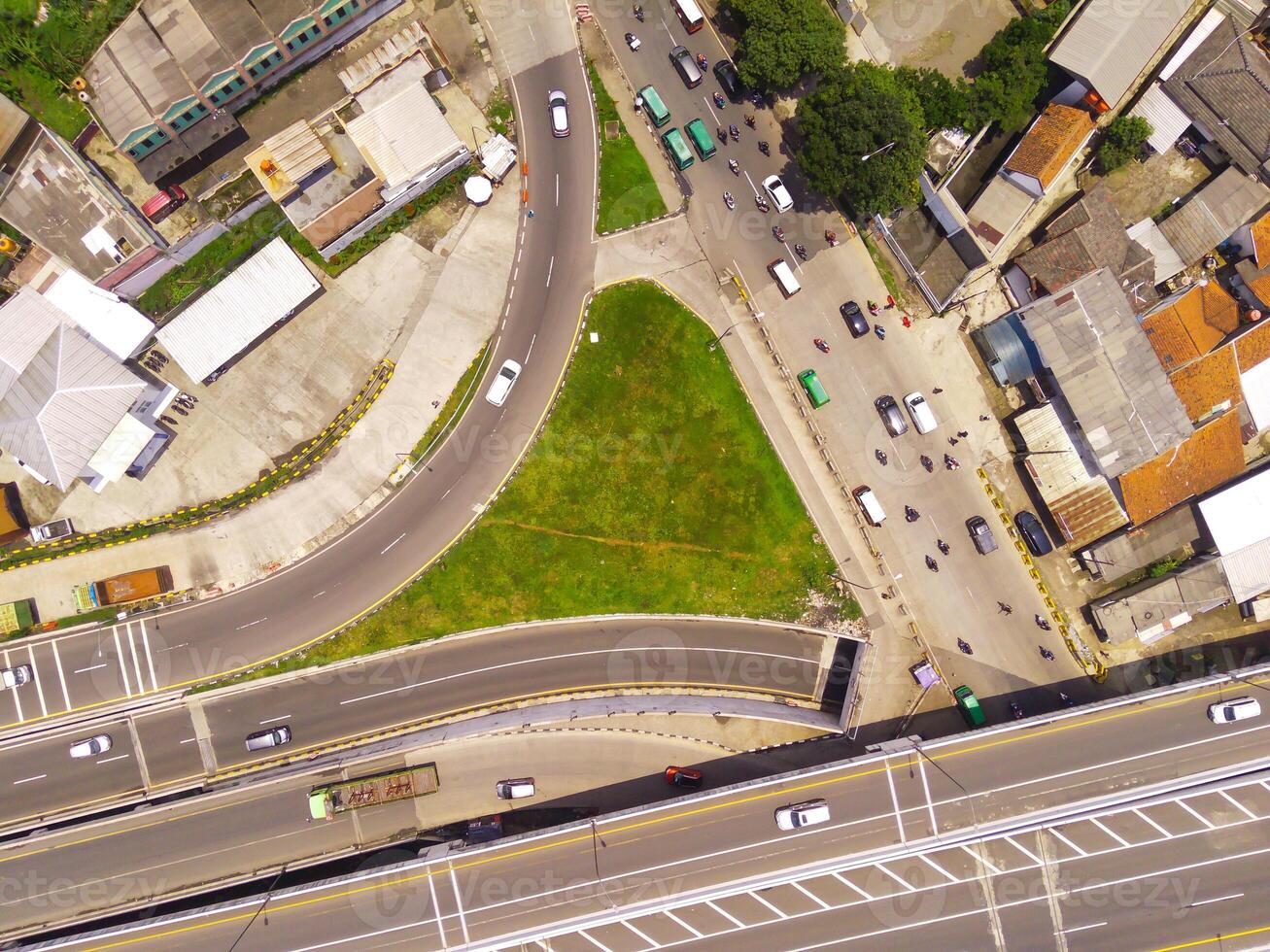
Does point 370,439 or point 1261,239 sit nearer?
point 1261,239

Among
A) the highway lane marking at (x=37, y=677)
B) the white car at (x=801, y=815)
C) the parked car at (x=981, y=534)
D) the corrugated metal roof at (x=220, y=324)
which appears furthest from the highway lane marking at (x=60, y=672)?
the parked car at (x=981, y=534)

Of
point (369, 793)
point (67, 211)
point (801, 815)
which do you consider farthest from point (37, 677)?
point (801, 815)

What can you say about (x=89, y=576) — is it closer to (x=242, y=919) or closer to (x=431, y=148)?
(x=242, y=919)

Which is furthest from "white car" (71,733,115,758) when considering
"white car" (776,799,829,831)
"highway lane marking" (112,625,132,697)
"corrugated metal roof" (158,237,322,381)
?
"white car" (776,799,829,831)

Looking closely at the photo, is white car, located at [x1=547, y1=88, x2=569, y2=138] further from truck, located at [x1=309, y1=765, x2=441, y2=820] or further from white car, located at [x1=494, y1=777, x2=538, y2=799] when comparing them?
truck, located at [x1=309, y1=765, x2=441, y2=820]

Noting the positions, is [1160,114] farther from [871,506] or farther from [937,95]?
[871,506]

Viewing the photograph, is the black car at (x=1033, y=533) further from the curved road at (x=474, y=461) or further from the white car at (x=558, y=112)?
the white car at (x=558, y=112)

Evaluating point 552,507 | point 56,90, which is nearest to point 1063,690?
point 552,507
